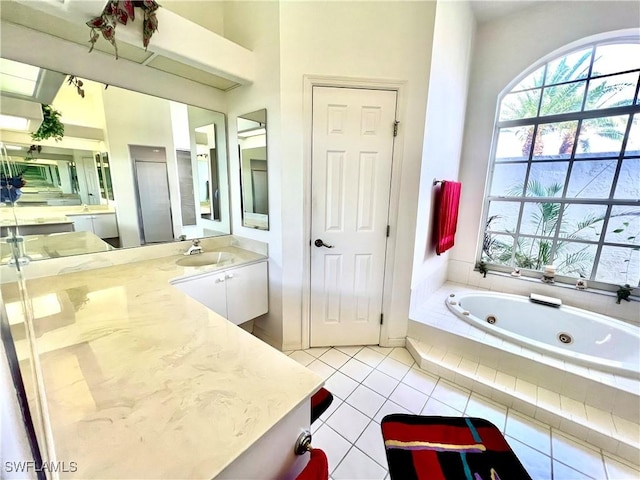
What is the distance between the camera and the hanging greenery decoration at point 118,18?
1233 millimetres

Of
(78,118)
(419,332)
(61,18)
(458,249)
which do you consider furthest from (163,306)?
(458,249)

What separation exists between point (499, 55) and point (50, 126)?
377 centimetres

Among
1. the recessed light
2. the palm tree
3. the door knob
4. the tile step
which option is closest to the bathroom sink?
the door knob

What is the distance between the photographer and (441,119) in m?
2.22

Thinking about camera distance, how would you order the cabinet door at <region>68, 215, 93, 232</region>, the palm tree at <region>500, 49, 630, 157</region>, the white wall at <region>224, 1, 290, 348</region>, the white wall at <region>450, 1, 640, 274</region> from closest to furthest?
the cabinet door at <region>68, 215, 93, 232</region>
the white wall at <region>224, 1, 290, 348</region>
the white wall at <region>450, 1, 640, 274</region>
the palm tree at <region>500, 49, 630, 157</region>

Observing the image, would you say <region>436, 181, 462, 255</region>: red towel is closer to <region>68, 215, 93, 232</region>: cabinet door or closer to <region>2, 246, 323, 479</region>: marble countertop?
<region>2, 246, 323, 479</region>: marble countertop

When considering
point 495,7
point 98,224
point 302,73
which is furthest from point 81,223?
point 495,7

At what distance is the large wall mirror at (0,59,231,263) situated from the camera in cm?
137

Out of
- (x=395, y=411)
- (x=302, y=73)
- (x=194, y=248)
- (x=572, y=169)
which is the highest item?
(x=302, y=73)

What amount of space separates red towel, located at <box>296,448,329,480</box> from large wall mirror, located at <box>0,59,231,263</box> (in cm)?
150

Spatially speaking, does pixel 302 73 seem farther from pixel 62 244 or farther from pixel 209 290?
pixel 62 244

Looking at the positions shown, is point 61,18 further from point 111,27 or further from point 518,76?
point 518,76

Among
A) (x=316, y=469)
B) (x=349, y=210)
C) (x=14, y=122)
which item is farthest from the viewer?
(x=349, y=210)

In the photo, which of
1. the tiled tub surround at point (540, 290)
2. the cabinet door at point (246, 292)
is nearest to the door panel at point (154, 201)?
the cabinet door at point (246, 292)
